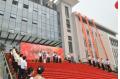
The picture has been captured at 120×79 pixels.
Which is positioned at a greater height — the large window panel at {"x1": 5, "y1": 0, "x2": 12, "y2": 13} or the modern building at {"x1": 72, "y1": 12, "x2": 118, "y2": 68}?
the large window panel at {"x1": 5, "y1": 0, "x2": 12, "y2": 13}

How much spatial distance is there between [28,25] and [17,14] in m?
2.20

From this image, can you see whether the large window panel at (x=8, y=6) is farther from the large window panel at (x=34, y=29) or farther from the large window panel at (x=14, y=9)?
the large window panel at (x=34, y=29)

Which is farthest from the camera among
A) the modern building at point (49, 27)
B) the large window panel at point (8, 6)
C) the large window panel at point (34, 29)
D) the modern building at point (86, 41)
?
the modern building at point (86, 41)

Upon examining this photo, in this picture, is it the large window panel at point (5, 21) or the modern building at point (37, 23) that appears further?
the modern building at point (37, 23)

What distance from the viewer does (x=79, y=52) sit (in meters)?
32.3

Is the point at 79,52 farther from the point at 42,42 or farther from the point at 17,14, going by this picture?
the point at 17,14

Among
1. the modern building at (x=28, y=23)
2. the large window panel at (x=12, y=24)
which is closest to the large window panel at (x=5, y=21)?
the modern building at (x=28, y=23)

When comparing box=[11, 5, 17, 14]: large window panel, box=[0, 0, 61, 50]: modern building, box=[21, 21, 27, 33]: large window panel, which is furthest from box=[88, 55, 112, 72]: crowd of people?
box=[11, 5, 17, 14]: large window panel

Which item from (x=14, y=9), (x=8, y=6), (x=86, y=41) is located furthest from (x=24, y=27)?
(x=86, y=41)

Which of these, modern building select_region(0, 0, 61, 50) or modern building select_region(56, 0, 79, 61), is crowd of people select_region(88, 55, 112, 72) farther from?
modern building select_region(56, 0, 79, 61)

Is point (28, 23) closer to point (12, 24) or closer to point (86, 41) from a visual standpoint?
point (12, 24)

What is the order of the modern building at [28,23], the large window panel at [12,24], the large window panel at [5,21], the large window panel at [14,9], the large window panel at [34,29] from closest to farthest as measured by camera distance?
the large window panel at [5,21], the modern building at [28,23], the large window panel at [12,24], the large window panel at [14,9], the large window panel at [34,29]

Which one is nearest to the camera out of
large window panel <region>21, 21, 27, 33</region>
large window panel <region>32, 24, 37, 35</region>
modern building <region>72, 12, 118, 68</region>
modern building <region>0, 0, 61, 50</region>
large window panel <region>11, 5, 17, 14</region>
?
modern building <region>0, 0, 61, 50</region>

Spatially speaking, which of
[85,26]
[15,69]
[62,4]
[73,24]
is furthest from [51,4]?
[15,69]
